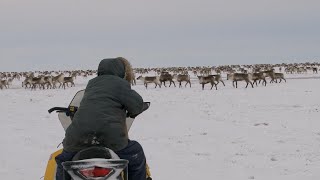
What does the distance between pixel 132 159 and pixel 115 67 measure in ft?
2.72

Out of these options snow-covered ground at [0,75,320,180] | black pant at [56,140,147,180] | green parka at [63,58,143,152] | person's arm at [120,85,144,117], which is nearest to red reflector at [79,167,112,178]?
green parka at [63,58,143,152]

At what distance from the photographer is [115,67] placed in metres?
4.03

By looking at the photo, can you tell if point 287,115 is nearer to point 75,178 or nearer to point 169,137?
point 169,137

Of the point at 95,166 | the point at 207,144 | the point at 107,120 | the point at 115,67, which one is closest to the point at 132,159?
the point at 107,120

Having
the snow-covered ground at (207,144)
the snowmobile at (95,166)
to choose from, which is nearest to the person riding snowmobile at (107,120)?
the snowmobile at (95,166)

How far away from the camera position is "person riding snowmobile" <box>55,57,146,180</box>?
3588mm

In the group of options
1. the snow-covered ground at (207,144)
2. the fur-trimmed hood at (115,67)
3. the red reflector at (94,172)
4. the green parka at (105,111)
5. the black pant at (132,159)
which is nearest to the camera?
the red reflector at (94,172)

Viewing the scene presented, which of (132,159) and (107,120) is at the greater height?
(107,120)

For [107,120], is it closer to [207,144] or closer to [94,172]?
[94,172]

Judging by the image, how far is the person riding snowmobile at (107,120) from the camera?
11.8ft

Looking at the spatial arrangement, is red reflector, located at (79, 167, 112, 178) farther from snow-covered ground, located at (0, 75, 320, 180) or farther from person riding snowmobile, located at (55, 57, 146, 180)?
snow-covered ground, located at (0, 75, 320, 180)

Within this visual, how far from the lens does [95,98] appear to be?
12.3 ft

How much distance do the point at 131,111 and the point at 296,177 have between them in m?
4.10

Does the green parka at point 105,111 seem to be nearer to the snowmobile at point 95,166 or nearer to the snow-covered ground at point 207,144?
the snowmobile at point 95,166
